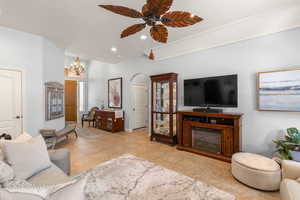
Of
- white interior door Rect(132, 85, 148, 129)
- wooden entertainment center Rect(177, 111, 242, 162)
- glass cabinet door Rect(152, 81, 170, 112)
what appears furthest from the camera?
white interior door Rect(132, 85, 148, 129)

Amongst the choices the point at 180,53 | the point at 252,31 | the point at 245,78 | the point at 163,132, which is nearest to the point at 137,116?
the point at 163,132

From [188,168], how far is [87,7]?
3.49m

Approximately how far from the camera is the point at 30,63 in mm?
3438

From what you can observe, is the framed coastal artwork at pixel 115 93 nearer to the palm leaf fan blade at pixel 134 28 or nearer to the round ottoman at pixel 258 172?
the palm leaf fan blade at pixel 134 28

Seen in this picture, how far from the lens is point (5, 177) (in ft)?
3.81

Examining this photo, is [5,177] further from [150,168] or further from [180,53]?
[180,53]

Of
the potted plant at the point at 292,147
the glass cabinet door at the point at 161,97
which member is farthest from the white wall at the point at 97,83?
the potted plant at the point at 292,147

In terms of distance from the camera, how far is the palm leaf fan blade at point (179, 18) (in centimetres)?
161

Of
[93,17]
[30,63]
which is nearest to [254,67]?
[93,17]

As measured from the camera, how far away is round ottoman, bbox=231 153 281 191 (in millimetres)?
1946

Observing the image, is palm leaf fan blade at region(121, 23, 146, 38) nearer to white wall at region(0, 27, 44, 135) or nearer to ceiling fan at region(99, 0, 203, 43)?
ceiling fan at region(99, 0, 203, 43)

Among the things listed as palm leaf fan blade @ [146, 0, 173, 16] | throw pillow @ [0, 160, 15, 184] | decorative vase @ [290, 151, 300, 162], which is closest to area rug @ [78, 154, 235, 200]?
throw pillow @ [0, 160, 15, 184]

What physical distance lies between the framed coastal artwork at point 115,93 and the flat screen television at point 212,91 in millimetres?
3203

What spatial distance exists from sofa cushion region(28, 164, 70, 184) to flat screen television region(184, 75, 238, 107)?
3.03 metres
